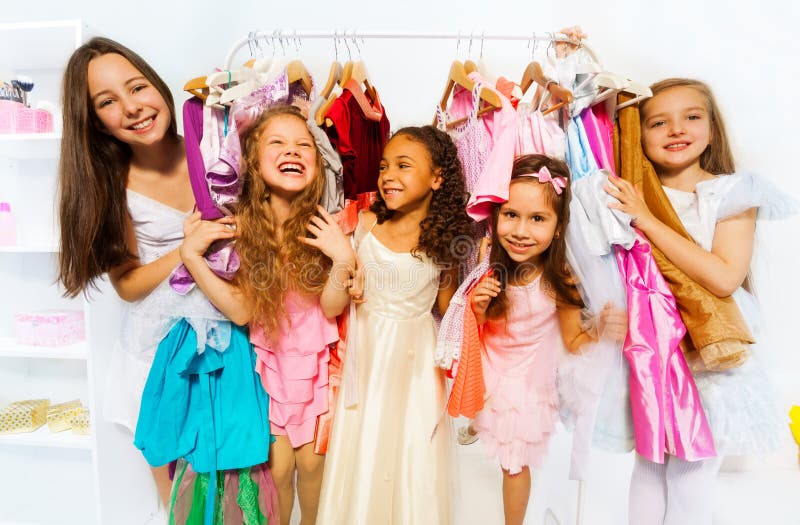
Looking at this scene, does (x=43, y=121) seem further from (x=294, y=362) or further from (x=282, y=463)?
(x=282, y=463)

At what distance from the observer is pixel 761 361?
1248 mm

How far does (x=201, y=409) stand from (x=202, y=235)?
1.71 ft

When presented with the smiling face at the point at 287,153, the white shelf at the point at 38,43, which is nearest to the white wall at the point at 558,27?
the white shelf at the point at 38,43

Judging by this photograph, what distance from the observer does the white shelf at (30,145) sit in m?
1.43

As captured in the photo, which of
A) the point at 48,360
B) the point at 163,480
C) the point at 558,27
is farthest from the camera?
the point at 48,360

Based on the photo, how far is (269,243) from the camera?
1.23 metres

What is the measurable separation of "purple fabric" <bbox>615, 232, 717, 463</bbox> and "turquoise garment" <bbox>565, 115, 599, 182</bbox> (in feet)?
0.74

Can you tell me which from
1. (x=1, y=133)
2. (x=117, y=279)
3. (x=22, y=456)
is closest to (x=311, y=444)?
(x=117, y=279)

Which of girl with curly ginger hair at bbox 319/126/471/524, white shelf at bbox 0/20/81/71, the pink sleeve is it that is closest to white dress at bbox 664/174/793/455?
the pink sleeve

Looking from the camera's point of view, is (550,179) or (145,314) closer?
(550,179)

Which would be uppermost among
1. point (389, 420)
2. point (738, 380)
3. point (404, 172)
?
point (404, 172)

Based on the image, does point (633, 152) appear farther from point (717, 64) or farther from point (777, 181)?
point (777, 181)

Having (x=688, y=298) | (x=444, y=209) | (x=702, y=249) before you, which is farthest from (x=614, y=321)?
(x=444, y=209)

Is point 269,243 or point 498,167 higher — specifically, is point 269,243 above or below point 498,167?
below
